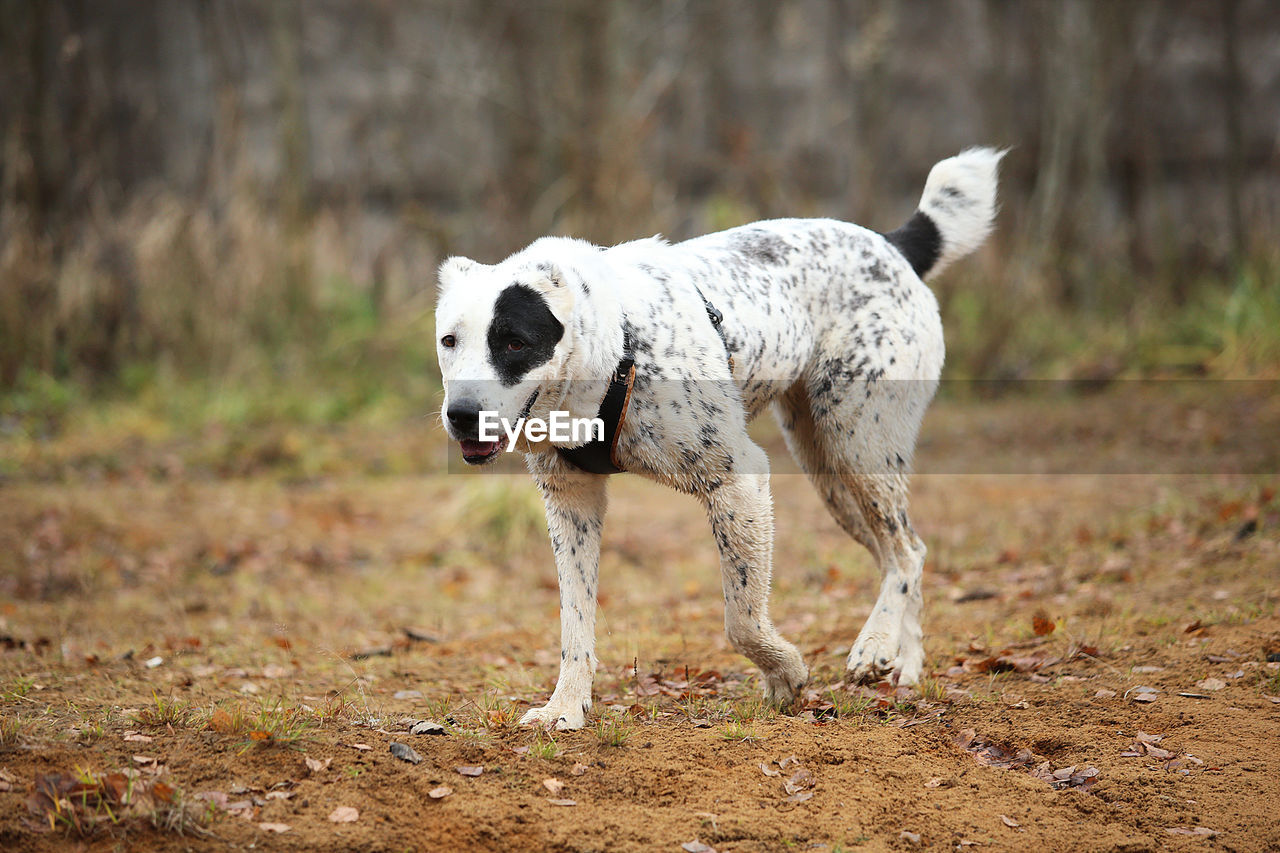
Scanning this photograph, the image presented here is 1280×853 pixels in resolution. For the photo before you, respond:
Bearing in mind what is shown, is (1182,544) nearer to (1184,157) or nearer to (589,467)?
(589,467)

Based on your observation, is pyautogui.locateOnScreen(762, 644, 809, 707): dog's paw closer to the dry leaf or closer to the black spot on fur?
the dry leaf

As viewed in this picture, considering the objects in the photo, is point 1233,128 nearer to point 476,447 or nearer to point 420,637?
point 420,637

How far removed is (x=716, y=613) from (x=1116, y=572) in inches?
90.2

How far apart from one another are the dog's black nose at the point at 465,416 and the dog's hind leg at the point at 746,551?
100 cm

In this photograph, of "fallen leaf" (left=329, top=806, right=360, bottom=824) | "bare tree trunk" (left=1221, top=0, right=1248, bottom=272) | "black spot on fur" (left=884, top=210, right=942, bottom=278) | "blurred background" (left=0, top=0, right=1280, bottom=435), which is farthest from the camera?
"bare tree trunk" (left=1221, top=0, right=1248, bottom=272)

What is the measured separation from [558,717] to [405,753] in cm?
65

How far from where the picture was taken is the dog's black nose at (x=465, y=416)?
11.7 ft

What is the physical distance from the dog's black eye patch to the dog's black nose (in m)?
0.16

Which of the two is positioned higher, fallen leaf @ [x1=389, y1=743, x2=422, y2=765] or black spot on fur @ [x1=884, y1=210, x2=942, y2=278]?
black spot on fur @ [x1=884, y1=210, x2=942, y2=278]

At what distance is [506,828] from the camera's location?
10.8 feet

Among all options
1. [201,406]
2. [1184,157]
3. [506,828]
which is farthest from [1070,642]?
[1184,157]

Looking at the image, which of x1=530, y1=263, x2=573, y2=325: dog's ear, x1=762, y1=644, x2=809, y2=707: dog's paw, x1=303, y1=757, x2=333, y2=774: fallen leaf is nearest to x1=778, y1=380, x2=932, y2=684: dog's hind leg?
x1=762, y1=644, x2=809, y2=707: dog's paw

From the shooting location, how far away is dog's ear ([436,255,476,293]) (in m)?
3.98

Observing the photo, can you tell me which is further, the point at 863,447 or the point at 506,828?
the point at 863,447
